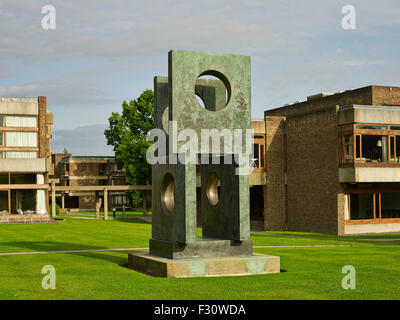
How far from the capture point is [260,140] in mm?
41375

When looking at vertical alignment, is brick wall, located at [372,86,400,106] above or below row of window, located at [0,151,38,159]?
above

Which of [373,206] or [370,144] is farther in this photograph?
[373,206]

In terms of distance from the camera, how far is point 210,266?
52.6 feet

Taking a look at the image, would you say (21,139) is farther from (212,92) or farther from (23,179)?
(212,92)

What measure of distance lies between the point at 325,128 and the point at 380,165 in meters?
4.19

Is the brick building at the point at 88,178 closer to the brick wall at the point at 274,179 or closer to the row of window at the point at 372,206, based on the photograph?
the brick wall at the point at 274,179

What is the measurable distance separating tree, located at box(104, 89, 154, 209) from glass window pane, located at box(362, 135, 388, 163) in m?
28.7

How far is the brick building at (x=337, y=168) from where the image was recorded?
36281 millimetres

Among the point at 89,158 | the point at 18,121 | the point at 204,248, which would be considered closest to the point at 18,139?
the point at 18,121

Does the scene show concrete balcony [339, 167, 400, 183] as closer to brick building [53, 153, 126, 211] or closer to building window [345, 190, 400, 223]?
building window [345, 190, 400, 223]

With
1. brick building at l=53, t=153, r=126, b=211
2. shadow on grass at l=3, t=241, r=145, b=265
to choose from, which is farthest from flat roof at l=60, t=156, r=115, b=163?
shadow on grass at l=3, t=241, r=145, b=265

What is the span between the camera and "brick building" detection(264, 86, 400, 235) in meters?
36.3

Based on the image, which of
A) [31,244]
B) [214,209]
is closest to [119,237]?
[31,244]

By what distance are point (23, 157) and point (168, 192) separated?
1417 inches
